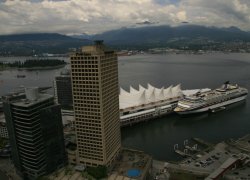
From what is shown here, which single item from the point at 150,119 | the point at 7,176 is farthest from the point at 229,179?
the point at 150,119

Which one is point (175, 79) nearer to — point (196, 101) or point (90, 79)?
point (196, 101)

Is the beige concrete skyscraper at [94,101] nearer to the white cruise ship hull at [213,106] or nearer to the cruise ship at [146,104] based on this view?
the cruise ship at [146,104]

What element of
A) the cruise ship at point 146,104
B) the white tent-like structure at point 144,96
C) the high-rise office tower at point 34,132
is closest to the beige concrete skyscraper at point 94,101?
the high-rise office tower at point 34,132

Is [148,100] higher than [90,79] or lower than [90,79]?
lower

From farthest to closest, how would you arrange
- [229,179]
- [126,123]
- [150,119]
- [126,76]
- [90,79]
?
[126,76], [150,119], [126,123], [90,79], [229,179]

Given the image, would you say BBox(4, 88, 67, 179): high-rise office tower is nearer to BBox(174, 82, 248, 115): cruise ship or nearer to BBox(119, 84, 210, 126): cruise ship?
BBox(119, 84, 210, 126): cruise ship
